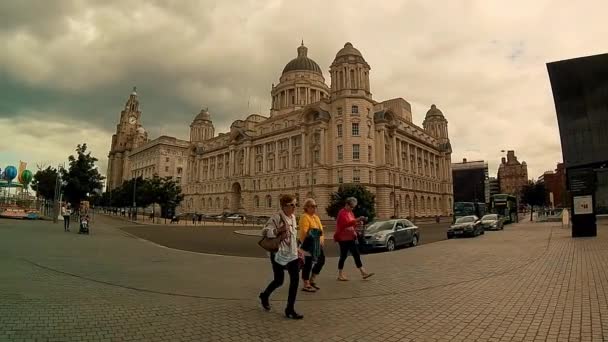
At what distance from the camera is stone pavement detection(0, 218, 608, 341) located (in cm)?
479

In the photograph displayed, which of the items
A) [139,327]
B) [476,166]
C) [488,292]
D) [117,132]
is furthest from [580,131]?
[117,132]

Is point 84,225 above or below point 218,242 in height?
above

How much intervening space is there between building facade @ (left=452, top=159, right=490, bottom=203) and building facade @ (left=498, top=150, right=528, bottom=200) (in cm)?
3235

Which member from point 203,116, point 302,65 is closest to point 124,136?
point 203,116

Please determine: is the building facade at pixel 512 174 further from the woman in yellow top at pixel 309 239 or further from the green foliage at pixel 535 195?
the woman in yellow top at pixel 309 239

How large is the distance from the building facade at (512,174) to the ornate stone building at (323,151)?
227 feet

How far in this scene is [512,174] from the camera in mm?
149375

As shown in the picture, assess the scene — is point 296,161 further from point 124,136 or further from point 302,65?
point 124,136

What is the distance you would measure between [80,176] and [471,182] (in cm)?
12015

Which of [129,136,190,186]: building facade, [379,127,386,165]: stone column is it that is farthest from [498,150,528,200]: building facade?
[129,136,190,186]: building facade

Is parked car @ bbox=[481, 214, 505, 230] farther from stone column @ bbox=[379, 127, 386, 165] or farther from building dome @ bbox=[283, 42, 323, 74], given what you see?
building dome @ bbox=[283, 42, 323, 74]

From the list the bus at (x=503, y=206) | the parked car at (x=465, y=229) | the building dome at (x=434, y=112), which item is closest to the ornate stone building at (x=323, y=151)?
the building dome at (x=434, y=112)

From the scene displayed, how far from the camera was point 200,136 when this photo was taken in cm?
10469

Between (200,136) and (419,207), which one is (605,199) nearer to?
(419,207)
